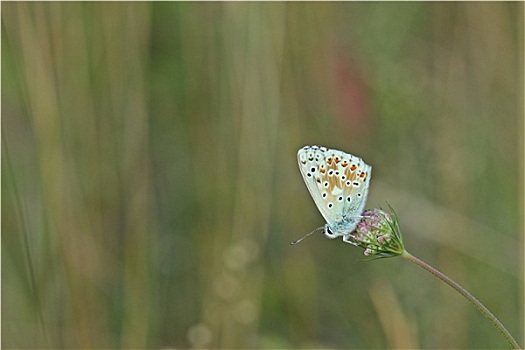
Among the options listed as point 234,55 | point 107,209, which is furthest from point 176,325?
point 234,55

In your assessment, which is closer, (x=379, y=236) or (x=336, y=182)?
(x=379, y=236)

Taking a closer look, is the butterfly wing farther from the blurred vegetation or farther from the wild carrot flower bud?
the blurred vegetation

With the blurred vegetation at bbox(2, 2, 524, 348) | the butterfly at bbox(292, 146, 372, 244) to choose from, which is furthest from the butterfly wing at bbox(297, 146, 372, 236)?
the blurred vegetation at bbox(2, 2, 524, 348)

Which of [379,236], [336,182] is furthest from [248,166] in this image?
[379,236]

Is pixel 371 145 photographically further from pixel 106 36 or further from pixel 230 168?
pixel 106 36

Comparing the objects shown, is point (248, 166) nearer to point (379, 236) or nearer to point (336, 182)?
point (336, 182)

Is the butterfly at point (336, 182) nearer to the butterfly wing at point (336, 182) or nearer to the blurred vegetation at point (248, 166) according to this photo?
the butterfly wing at point (336, 182)
